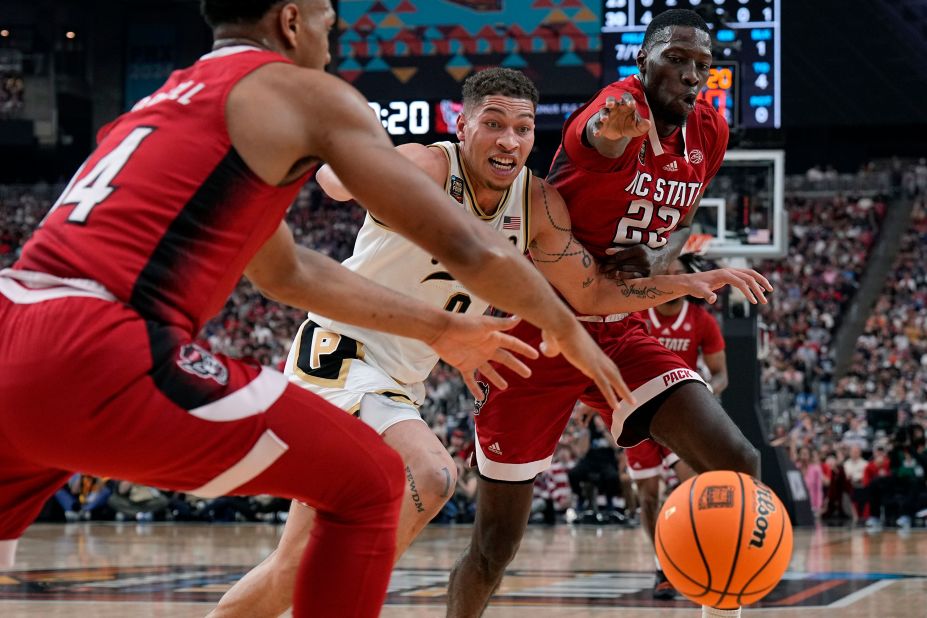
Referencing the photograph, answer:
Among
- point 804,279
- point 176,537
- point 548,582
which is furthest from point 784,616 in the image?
point 804,279

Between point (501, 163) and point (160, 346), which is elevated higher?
point (501, 163)

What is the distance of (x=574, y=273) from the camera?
5438 millimetres

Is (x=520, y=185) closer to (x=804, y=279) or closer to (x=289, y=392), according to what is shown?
(x=289, y=392)

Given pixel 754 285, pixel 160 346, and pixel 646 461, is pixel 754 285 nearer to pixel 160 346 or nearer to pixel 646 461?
pixel 160 346

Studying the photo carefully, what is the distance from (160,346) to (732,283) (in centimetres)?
280

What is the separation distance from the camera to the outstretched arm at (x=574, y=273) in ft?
17.7

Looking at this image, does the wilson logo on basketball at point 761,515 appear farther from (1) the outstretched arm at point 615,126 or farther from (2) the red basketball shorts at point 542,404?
(1) the outstretched arm at point 615,126

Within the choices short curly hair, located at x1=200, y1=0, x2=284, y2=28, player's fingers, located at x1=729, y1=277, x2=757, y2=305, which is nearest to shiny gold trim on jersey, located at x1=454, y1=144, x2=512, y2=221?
player's fingers, located at x1=729, y1=277, x2=757, y2=305

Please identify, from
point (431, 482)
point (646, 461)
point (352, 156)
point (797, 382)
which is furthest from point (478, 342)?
point (797, 382)

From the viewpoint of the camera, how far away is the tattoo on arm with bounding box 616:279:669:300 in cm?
536

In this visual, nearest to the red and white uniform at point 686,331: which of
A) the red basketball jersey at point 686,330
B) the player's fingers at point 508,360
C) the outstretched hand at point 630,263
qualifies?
the red basketball jersey at point 686,330

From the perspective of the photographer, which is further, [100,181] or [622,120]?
[622,120]

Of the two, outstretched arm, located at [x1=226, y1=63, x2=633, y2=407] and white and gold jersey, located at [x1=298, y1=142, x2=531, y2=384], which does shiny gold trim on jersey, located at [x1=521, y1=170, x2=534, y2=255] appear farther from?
outstretched arm, located at [x1=226, y1=63, x2=633, y2=407]

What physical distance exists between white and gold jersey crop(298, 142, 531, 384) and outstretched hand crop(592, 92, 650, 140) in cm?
68
